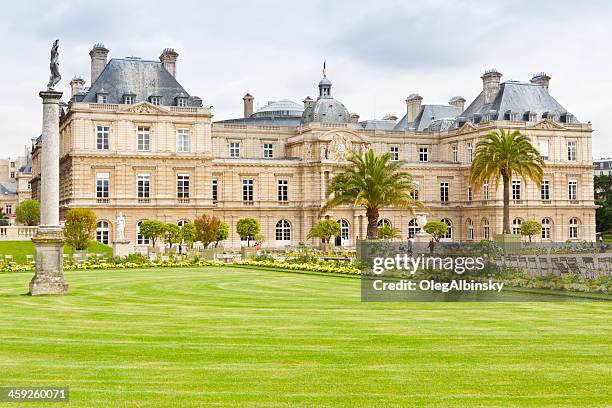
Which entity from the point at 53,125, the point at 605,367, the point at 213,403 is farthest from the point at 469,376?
the point at 53,125

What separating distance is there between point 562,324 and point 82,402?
11.7 meters

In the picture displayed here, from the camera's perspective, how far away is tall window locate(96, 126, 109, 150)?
2891 inches

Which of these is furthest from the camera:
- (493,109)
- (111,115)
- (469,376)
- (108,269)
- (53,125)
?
(493,109)

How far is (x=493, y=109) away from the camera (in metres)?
88.3

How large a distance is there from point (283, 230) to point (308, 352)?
221ft

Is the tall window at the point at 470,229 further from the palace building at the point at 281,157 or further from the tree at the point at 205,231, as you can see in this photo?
the tree at the point at 205,231

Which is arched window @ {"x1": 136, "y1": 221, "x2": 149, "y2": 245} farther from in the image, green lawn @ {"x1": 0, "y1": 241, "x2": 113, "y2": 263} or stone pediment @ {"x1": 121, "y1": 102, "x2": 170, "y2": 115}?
green lawn @ {"x1": 0, "y1": 241, "x2": 113, "y2": 263}

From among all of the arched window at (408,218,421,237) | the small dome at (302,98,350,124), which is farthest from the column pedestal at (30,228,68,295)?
the arched window at (408,218,421,237)

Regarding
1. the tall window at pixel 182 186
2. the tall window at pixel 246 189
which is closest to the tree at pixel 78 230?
the tall window at pixel 182 186

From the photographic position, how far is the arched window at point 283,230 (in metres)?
83.3

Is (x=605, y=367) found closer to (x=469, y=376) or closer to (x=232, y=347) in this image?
(x=469, y=376)

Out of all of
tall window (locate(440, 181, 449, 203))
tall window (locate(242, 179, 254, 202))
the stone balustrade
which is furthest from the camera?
tall window (locate(440, 181, 449, 203))

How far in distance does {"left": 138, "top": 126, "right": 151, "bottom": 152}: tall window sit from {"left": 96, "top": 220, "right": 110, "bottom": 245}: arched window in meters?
6.96

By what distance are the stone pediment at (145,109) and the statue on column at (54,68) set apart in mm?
44323
